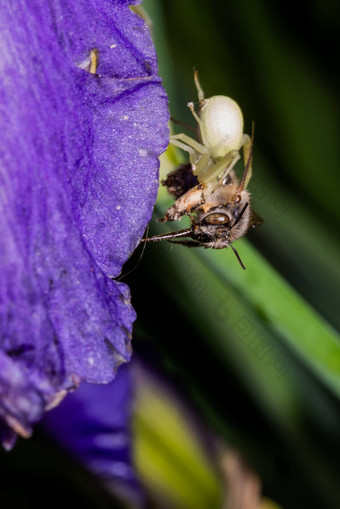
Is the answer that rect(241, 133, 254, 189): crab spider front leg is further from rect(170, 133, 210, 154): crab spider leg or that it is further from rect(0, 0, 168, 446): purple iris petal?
rect(0, 0, 168, 446): purple iris petal

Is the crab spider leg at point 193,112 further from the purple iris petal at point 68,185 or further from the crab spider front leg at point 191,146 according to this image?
the purple iris petal at point 68,185

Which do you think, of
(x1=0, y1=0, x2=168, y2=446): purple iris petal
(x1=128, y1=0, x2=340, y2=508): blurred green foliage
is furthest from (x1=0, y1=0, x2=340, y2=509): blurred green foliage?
(x1=0, y1=0, x2=168, y2=446): purple iris petal

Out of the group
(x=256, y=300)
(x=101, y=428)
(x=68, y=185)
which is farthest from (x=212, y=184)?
(x=101, y=428)

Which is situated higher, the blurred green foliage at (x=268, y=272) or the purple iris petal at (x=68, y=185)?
the purple iris petal at (x=68, y=185)

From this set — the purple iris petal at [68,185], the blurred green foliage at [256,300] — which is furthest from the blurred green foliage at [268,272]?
the purple iris petal at [68,185]

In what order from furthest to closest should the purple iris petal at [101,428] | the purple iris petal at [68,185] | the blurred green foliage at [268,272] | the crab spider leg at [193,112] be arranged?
1. the purple iris petal at [101,428]
2. the blurred green foliage at [268,272]
3. the crab spider leg at [193,112]
4. the purple iris petal at [68,185]

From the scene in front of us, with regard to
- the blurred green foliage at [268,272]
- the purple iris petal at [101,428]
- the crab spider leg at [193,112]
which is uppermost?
the crab spider leg at [193,112]

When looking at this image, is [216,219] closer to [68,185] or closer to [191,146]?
[191,146]
